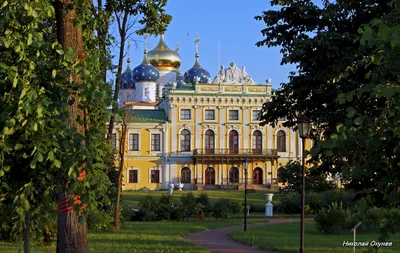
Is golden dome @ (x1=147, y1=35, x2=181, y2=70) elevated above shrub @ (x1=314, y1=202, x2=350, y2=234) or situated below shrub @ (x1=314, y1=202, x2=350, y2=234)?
above

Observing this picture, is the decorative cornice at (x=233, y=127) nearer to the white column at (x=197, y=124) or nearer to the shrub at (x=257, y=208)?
the white column at (x=197, y=124)

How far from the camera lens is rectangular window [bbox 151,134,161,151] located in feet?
180

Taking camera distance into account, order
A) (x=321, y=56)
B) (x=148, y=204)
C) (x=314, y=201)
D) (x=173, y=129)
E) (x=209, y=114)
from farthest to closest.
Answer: (x=209, y=114) → (x=173, y=129) → (x=314, y=201) → (x=148, y=204) → (x=321, y=56)

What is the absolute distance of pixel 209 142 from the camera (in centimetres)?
5541

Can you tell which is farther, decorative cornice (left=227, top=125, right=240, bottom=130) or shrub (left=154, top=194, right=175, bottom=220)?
decorative cornice (left=227, top=125, right=240, bottom=130)

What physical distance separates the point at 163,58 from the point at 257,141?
59.3 feet

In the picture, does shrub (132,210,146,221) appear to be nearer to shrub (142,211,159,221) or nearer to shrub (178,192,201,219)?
shrub (142,211,159,221)

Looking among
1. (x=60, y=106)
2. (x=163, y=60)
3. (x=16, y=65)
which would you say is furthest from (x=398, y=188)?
(x=163, y=60)

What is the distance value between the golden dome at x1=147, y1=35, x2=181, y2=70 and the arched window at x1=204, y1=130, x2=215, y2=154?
1639 centimetres

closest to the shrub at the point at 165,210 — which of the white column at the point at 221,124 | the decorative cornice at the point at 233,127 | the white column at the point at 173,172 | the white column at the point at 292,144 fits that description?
the white column at the point at 173,172

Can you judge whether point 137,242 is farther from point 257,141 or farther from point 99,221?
point 257,141

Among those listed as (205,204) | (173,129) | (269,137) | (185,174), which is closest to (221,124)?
(173,129)

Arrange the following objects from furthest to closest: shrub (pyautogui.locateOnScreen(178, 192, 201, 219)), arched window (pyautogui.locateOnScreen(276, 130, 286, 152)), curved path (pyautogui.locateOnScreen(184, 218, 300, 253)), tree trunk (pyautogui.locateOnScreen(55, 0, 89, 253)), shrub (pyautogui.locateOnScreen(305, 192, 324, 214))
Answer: arched window (pyautogui.locateOnScreen(276, 130, 286, 152)) < shrub (pyautogui.locateOnScreen(305, 192, 324, 214)) < shrub (pyautogui.locateOnScreen(178, 192, 201, 219)) < curved path (pyautogui.locateOnScreen(184, 218, 300, 253)) < tree trunk (pyautogui.locateOnScreen(55, 0, 89, 253))

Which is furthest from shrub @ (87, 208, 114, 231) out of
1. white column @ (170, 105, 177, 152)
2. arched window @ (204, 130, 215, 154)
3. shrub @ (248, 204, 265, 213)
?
arched window @ (204, 130, 215, 154)
